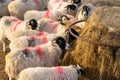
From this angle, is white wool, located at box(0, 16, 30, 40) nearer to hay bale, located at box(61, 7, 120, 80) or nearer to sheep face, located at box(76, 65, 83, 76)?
hay bale, located at box(61, 7, 120, 80)

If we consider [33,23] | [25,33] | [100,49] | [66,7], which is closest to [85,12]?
[66,7]

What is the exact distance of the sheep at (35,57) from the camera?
534cm

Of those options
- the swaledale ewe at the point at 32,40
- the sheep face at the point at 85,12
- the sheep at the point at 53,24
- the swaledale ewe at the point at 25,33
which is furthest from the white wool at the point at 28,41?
the sheep face at the point at 85,12

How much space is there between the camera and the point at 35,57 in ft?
18.0

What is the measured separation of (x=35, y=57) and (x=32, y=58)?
5 cm

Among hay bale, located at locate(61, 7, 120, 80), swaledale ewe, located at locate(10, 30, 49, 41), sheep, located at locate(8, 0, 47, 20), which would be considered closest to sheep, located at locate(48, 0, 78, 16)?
sheep, located at locate(8, 0, 47, 20)

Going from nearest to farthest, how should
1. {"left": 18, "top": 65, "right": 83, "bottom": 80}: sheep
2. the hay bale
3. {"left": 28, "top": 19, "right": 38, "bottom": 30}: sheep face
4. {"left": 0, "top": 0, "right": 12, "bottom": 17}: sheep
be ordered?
{"left": 18, "top": 65, "right": 83, "bottom": 80}: sheep < the hay bale < {"left": 28, "top": 19, "right": 38, "bottom": 30}: sheep face < {"left": 0, "top": 0, "right": 12, "bottom": 17}: sheep

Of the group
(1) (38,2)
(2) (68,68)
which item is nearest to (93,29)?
(2) (68,68)

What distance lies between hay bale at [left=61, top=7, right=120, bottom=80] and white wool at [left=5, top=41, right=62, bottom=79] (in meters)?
0.32

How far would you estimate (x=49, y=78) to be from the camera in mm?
4941

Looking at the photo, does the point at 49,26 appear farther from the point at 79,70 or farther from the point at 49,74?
the point at 49,74

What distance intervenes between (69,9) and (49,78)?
317 centimetres

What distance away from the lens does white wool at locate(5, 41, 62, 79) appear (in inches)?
210

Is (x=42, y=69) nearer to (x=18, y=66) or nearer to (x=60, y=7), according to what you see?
(x=18, y=66)
